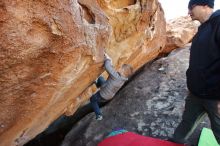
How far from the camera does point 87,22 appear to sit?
83.7 inches

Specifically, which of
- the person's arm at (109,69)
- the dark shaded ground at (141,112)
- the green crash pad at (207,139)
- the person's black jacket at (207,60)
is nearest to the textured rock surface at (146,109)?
the dark shaded ground at (141,112)

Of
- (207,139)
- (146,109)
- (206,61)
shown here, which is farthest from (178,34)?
(206,61)

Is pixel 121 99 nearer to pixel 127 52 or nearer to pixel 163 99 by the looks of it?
pixel 163 99

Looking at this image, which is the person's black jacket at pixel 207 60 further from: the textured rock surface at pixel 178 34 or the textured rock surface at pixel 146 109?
the textured rock surface at pixel 178 34

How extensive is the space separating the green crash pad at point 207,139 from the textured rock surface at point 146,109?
12 centimetres

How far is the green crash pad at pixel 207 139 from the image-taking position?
10.6 ft

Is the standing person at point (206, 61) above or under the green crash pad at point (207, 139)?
above

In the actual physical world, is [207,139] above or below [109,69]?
below

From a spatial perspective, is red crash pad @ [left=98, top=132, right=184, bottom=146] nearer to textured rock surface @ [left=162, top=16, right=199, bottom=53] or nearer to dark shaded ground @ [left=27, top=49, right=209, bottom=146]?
dark shaded ground @ [left=27, top=49, right=209, bottom=146]

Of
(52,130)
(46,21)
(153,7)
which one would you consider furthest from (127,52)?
(46,21)

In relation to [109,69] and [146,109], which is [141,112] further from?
[109,69]

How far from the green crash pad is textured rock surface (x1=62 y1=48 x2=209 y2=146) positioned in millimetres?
123

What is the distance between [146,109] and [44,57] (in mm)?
2391

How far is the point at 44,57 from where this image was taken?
1945 mm
